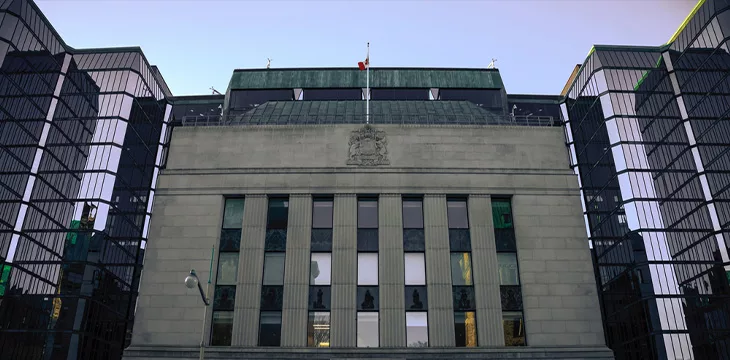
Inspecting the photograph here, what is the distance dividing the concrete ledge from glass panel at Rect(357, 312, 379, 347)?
2.10 ft

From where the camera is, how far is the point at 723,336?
43188 mm

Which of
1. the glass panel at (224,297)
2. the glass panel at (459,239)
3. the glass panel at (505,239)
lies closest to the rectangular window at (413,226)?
the glass panel at (459,239)

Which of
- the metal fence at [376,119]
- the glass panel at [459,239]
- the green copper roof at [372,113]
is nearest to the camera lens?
the glass panel at [459,239]

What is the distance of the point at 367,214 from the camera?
37.9m

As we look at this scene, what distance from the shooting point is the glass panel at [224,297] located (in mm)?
35062

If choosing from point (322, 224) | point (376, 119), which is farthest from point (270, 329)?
point (376, 119)

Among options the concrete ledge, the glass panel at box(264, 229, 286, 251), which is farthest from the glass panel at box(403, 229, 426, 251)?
the glass panel at box(264, 229, 286, 251)

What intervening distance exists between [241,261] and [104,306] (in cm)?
2112

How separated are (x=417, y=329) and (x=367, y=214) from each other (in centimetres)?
795

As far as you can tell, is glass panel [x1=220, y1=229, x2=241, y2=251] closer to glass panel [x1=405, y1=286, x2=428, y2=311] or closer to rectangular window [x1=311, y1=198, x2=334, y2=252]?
rectangular window [x1=311, y1=198, x2=334, y2=252]

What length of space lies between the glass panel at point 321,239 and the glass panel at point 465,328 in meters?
8.85

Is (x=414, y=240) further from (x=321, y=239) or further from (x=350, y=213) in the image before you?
(x=321, y=239)

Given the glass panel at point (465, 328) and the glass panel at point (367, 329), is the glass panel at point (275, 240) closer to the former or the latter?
the glass panel at point (367, 329)

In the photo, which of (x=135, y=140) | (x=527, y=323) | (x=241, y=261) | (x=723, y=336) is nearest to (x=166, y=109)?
(x=135, y=140)
